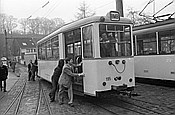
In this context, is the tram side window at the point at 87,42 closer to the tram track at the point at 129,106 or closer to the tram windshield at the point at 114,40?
the tram windshield at the point at 114,40

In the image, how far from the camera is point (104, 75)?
25.8 ft

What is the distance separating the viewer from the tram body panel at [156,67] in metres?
10.9

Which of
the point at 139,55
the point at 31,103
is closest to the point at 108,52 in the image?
the point at 31,103

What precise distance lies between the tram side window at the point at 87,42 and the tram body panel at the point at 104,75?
0.28 meters

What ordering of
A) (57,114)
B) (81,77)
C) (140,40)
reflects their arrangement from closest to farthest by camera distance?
1. (57,114)
2. (81,77)
3. (140,40)

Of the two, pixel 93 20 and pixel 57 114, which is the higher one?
pixel 93 20

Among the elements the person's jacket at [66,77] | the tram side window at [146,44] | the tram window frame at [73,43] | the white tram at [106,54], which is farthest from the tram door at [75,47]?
the tram side window at [146,44]

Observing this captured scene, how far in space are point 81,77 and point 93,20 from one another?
2.14m

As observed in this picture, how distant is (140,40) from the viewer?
1294 cm

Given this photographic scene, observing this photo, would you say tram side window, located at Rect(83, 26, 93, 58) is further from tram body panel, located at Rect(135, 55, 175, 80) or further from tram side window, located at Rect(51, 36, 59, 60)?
tram body panel, located at Rect(135, 55, 175, 80)

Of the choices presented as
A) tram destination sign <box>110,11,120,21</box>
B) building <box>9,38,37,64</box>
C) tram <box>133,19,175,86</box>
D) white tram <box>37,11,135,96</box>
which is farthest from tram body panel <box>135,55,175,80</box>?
building <box>9,38,37,64</box>

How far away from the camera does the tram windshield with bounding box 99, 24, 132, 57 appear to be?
798 centimetres

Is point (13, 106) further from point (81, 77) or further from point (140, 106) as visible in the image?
point (140, 106)

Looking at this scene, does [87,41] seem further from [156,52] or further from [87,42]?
[156,52]
